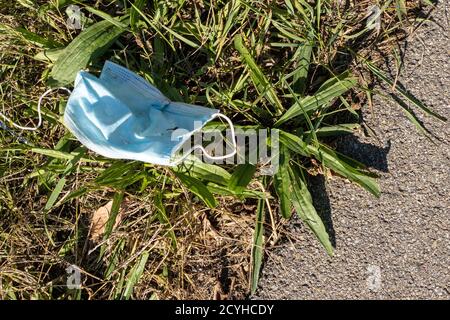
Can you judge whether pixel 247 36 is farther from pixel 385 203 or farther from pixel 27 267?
pixel 27 267

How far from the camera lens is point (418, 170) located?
2.14 meters

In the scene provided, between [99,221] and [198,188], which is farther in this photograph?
[99,221]

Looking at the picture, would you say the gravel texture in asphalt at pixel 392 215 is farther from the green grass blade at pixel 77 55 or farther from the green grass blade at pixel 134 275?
the green grass blade at pixel 77 55

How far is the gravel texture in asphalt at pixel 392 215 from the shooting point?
6.95 feet

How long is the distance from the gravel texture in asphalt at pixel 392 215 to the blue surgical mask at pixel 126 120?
42cm

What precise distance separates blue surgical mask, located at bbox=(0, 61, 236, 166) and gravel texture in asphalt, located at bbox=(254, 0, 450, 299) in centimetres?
42

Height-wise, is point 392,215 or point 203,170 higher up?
point 203,170

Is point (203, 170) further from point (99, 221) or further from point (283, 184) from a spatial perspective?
point (99, 221)

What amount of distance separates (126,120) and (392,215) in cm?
92

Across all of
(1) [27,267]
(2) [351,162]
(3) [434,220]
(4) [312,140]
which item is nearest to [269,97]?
(4) [312,140]

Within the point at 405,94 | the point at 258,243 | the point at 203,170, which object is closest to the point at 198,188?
the point at 203,170

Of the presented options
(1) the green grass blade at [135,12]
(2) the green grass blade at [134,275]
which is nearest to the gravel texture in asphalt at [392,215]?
(2) the green grass blade at [134,275]

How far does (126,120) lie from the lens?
6.69 ft

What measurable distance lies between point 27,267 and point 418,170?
4.50ft
